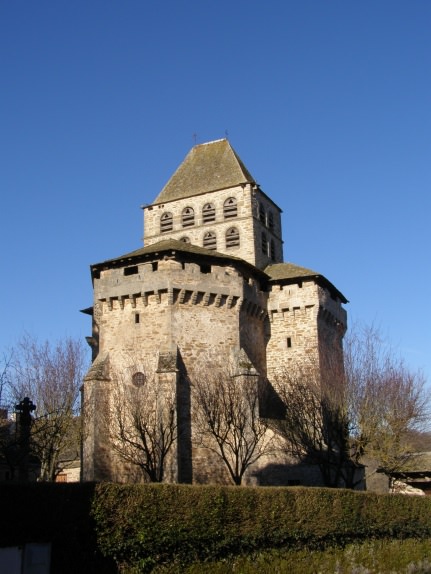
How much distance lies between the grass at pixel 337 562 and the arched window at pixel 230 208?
19.4 m

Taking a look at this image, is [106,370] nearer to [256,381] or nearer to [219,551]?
[256,381]

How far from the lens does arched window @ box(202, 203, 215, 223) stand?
3550 cm

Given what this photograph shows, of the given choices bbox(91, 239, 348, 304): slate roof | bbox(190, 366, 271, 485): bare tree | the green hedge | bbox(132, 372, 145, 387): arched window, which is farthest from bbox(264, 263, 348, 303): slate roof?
the green hedge

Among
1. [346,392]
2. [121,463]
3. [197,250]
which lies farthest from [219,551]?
[197,250]

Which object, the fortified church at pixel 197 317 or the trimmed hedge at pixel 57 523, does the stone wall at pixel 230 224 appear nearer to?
the fortified church at pixel 197 317

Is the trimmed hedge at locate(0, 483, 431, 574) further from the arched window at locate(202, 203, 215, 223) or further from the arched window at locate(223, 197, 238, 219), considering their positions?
the arched window at locate(202, 203, 215, 223)

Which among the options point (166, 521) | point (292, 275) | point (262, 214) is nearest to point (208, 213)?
point (262, 214)

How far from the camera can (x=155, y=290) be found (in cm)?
2567

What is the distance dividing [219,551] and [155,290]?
12839 mm

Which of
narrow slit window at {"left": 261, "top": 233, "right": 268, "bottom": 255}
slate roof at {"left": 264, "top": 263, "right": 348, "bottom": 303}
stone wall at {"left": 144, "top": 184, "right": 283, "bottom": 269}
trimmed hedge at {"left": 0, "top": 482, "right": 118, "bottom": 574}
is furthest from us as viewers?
narrow slit window at {"left": 261, "top": 233, "right": 268, "bottom": 255}

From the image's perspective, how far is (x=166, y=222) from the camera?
36.9m

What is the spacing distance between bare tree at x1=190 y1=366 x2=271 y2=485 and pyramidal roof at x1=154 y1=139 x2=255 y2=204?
13613 mm

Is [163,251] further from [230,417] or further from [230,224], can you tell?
[230,224]

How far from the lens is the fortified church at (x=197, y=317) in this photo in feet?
79.4
